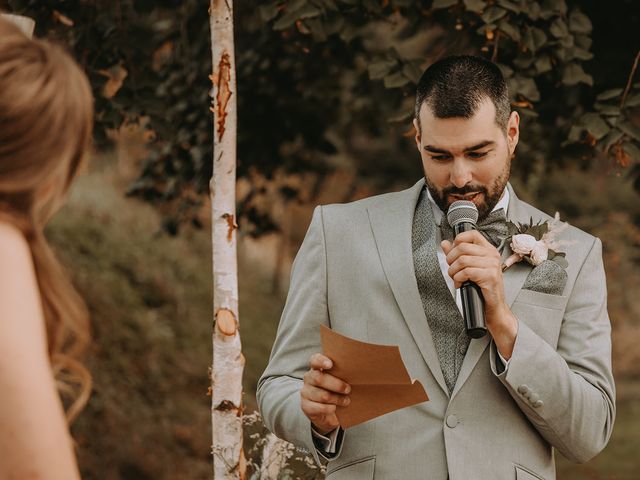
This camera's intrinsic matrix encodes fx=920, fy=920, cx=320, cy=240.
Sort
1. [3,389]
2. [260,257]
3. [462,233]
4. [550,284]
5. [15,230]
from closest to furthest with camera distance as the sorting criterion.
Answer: [3,389]
[15,230]
[462,233]
[550,284]
[260,257]

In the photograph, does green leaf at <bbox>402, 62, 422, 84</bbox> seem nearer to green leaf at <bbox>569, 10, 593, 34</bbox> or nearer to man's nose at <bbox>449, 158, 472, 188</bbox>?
green leaf at <bbox>569, 10, 593, 34</bbox>

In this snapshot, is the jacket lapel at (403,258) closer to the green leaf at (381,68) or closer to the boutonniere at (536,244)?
the boutonniere at (536,244)

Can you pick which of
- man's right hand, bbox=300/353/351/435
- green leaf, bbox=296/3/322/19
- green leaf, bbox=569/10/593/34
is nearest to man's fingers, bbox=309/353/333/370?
man's right hand, bbox=300/353/351/435

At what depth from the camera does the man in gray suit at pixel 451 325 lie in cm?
235

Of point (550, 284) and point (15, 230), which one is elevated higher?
point (15, 230)

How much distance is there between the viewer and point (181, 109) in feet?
17.1

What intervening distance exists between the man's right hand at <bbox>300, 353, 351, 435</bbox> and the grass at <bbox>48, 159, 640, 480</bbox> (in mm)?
5785

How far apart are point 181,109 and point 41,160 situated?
380cm

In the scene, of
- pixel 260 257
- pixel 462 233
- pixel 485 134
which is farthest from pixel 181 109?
pixel 260 257

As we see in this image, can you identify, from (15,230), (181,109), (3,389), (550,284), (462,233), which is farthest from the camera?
(181,109)

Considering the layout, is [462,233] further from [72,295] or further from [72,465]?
[72,465]

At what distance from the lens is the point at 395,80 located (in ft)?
12.8

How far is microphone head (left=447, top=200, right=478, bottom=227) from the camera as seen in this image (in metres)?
2.42

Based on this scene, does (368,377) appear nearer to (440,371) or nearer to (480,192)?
(440,371)
